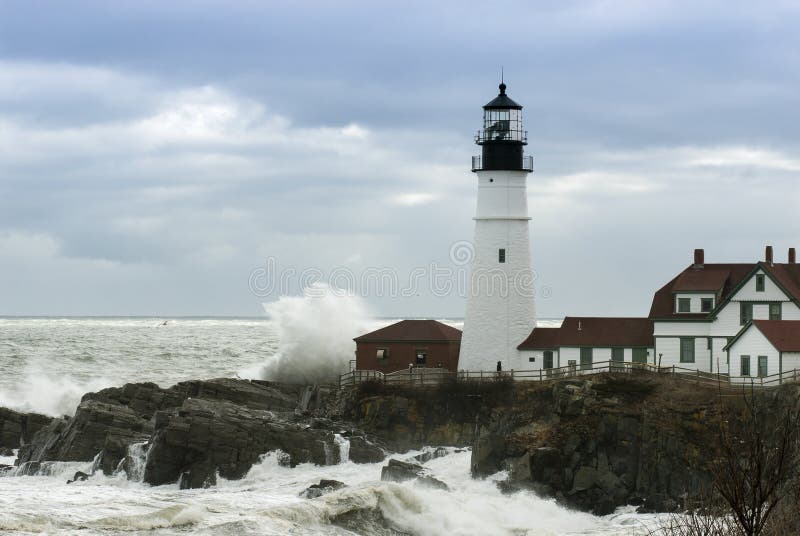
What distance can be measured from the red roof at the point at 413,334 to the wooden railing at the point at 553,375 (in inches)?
70.3

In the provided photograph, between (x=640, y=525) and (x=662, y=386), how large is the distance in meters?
7.09

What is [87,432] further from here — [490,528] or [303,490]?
[490,528]

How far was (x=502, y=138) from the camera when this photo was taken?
4225 centimetres

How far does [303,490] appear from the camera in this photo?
105 feet

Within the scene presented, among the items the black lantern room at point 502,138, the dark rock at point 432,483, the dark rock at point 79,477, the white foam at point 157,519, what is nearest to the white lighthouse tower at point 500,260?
the black lantern room at point 502,138

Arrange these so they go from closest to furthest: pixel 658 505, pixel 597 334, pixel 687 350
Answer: pixel 658 505, pixel 687 350, pixel 597 334

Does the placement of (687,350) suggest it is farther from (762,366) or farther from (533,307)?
(533,307)

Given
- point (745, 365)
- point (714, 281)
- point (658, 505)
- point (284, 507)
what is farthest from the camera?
point (714, 281)

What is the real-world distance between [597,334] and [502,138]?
7.40m

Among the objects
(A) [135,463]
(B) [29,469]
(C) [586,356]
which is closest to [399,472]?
(A) [135,463]

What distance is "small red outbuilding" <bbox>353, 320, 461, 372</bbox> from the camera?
4478 cm

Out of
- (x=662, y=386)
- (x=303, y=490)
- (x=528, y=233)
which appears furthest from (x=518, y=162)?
(x=303, y=490)

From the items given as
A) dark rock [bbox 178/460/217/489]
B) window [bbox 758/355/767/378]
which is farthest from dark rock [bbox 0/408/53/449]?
window [bbox 758/355/767/378]

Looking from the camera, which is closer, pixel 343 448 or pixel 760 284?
pixel 343 448
